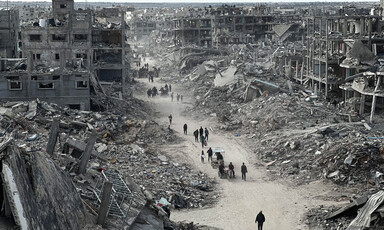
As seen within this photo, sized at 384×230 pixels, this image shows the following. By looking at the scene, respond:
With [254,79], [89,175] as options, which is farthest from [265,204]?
[254,79]

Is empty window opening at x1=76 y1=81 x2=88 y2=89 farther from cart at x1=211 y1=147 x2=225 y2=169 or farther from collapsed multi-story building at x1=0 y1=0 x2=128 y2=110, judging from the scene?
cart at x1=211 y1=147 x2=225 y2=169

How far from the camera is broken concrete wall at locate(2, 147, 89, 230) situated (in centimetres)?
1153

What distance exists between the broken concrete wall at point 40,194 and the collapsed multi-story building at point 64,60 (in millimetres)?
22859

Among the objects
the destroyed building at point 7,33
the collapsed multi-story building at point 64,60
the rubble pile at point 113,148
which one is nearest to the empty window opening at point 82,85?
the collapsed multi-story building at point 64,60

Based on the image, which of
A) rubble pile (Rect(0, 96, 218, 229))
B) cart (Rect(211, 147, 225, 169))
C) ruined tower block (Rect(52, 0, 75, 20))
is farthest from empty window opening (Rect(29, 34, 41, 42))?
cart (Rect(211, 147, 225, 169))

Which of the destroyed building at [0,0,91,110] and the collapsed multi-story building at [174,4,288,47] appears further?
the collapsed multi-story building at [174,4,288,47]

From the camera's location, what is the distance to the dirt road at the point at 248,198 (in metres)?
22.4

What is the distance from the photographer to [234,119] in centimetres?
4053

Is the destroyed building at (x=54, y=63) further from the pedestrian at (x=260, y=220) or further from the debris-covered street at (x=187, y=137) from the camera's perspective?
the pedestrian at (x=260, y=220)

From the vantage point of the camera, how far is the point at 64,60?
4481 centimetres

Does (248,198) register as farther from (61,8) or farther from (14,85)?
(61,8)

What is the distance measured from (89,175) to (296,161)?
41.2ft

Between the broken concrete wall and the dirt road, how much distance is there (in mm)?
8124

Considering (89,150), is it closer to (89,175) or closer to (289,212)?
(89,175)
